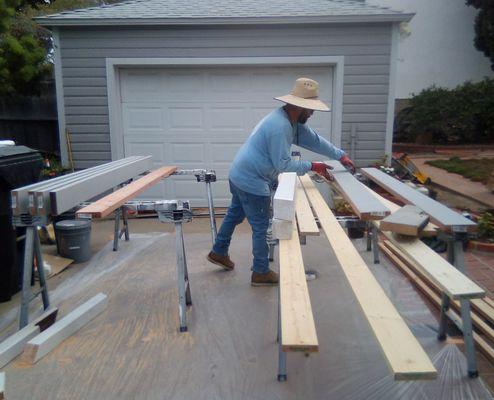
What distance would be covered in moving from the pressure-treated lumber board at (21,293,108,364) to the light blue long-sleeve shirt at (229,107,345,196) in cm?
152

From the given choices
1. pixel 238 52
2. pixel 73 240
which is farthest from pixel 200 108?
pixel 73 240

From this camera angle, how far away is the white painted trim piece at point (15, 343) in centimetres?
284

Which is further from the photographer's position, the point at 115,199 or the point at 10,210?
the point at 10,210

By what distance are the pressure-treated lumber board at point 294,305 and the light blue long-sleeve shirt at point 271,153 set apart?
2.96 ft

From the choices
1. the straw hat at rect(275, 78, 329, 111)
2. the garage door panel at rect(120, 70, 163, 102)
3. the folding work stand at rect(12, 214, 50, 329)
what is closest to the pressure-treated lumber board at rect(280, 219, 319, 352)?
the straw hat at rect(275, 78, 329, 111)

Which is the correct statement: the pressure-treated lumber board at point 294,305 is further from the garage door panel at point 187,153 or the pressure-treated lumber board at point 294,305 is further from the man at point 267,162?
the garage door panel at point 187,153

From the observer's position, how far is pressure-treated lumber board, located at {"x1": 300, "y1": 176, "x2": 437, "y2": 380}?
1.56 metres

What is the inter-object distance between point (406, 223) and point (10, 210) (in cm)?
325

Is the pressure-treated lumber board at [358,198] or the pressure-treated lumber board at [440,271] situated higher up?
the pressure-treated lumber board at [358,198]

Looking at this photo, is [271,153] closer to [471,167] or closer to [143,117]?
[143,117]

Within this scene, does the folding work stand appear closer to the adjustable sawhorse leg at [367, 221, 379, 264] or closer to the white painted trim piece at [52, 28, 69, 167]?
the adjustable sawhorse leg at [367, 221, 379, 264]

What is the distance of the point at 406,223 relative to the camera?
8.10 ft

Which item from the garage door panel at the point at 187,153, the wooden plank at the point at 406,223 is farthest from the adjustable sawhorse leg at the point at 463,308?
the garage door panel at the point at 187,153

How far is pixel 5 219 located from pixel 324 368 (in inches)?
115
